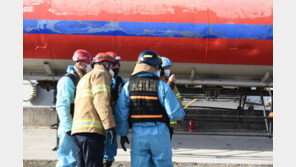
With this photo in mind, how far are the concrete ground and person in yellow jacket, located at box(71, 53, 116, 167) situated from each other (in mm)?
1601

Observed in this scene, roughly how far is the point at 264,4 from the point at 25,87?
9.16 metres

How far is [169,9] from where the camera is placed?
220 inches

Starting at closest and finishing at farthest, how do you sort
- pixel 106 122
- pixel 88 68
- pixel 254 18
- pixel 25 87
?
pixel 106 122, pixel 88 68, pixel 254 18, pixel 25 87

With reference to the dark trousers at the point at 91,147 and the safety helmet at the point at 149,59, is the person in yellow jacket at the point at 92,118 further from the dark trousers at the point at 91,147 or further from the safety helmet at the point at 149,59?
the safety helmet at the point at 149,59

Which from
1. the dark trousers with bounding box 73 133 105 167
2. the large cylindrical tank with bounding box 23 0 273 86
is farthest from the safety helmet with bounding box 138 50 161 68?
the large cylindrical tank with bounding box 23 0 273 86

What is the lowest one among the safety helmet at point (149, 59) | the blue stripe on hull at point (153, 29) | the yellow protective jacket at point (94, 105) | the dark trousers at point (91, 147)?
the dark trousers at point (91, 147)

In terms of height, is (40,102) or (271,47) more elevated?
(271,47)

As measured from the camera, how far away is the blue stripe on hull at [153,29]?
5508 millimetres

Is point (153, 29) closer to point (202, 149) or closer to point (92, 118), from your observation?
point (202, 149)

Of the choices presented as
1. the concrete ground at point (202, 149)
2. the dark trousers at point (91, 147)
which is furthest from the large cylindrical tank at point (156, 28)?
the dark trousers at point (91, 147)

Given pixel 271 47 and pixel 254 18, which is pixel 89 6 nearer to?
pixel 254 18

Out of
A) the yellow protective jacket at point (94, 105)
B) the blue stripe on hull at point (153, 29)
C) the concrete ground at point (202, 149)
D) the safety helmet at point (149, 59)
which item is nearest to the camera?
the yellow protective jacket at point (94, 105)

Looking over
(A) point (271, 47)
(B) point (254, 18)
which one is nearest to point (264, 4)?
(B) point (254, 18)

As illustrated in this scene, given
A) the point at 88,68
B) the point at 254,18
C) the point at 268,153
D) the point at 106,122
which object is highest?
the point at 254,18
